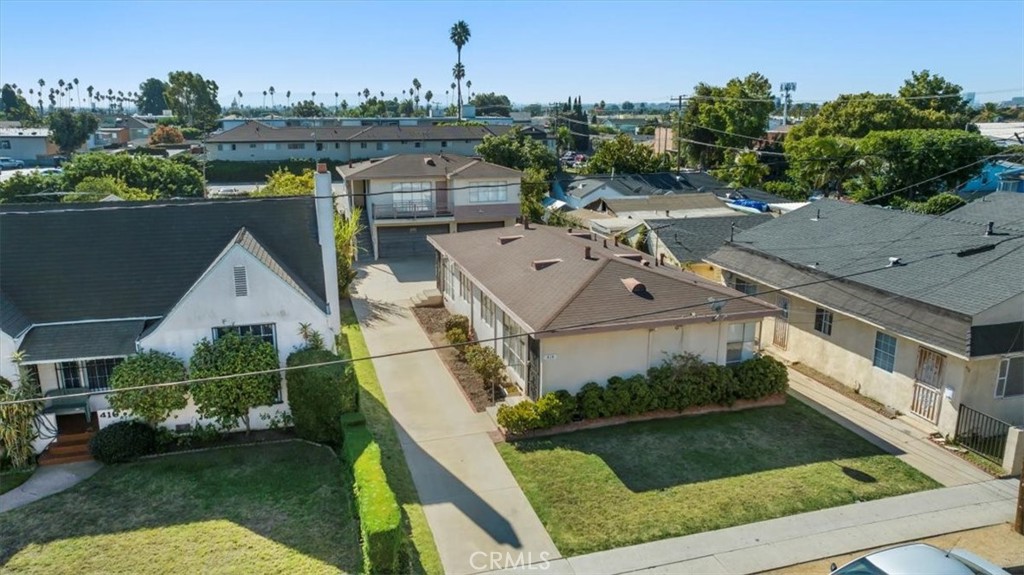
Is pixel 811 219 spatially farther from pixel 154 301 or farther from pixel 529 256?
pixel 154 301

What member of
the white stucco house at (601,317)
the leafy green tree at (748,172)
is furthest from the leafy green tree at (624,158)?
the white stucco house at (601,317)

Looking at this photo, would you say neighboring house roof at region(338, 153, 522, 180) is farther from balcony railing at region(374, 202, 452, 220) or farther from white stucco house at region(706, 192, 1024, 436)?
white stucco house at region(706, 192, 1024, 436)

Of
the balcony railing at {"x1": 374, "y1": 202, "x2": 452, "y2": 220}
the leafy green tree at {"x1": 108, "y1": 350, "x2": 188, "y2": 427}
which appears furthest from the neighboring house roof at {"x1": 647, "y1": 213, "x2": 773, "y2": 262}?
the leafy green tree at {"x1": 108, "y1": 350, "x2": 188, "y2": 427}

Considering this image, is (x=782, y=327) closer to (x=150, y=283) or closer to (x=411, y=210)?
(x=150, y=283)

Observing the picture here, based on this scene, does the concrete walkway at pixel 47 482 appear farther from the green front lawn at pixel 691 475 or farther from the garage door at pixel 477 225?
the garage door at pixel 477 225

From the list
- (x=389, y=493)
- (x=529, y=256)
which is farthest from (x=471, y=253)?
(x=389, y=493)
